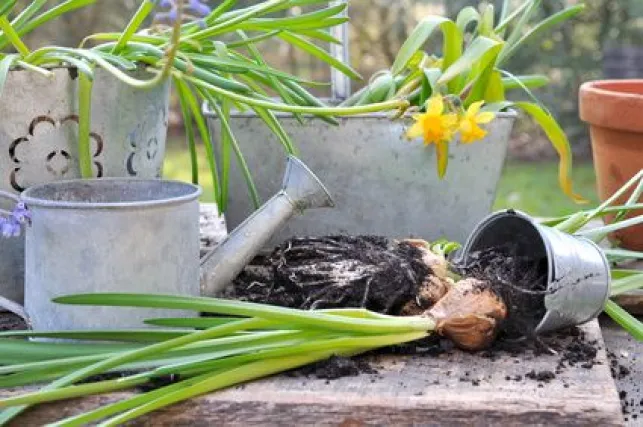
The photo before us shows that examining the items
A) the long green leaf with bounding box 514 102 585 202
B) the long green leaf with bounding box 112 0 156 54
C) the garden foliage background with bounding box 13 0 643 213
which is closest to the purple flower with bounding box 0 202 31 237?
the long green leaf with bounding box 112 0 156 54

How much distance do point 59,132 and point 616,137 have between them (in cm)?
72

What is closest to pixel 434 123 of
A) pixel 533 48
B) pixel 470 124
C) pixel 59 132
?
pixel 470 124

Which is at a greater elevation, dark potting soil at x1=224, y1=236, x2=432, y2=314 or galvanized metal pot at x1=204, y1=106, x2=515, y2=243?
galvanized metal pot at x1=204, y1=106, x2=515, y2=243

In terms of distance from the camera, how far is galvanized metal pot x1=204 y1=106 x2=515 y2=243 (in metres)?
1.22

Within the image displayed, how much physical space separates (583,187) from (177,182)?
3077 millimetres

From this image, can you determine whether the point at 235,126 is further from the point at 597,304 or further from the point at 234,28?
the point at 597,304

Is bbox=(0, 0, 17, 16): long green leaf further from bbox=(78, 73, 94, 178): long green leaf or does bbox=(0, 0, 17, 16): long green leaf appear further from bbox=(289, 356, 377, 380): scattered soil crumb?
bbox=(289, 356, 377, 380): scattered soil crumb

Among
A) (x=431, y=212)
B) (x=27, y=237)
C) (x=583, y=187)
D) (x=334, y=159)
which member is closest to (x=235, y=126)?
(x=334, y=159)

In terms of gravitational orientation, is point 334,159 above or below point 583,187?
above

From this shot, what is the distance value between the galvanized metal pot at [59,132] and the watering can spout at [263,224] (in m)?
0.13

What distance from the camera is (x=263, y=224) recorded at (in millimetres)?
1047

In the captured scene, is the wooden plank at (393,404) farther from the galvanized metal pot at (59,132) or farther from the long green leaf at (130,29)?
the long green leaf at (130,29)

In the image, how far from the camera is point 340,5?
1.11 m

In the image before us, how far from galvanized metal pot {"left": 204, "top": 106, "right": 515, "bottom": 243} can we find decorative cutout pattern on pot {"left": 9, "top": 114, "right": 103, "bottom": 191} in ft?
0.87
